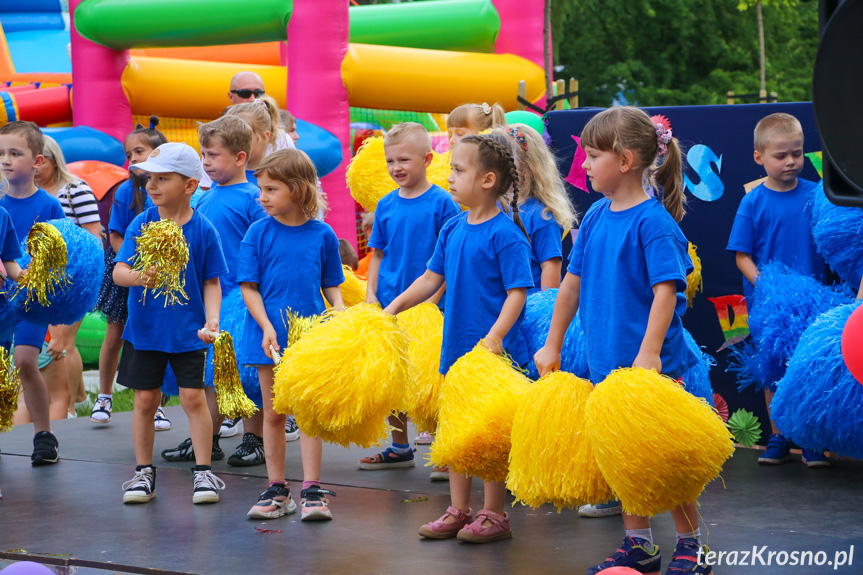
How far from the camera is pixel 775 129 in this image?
5152 mm

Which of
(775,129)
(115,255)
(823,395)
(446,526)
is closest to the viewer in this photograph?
(446,526)

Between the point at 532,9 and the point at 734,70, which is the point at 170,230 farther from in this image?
the point at 734,70

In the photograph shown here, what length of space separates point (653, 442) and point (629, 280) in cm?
60

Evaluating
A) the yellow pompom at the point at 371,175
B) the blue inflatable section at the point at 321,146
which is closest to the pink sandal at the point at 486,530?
the yellow pompom at the point at 371,175

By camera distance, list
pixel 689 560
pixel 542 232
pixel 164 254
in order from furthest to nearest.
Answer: pixel 542 232 → pixel 164 254 → pixel 689 560

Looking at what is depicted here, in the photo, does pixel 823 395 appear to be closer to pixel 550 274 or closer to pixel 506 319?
pixel 550 274

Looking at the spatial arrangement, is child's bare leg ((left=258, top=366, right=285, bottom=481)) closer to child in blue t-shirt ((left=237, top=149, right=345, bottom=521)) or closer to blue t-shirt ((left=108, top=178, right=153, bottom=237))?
child in blue t-shirt ((left=237, top=149, right=345, bottom=521))

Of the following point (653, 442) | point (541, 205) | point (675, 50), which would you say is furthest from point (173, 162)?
point (675, 50)

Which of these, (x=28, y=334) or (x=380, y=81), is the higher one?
(x=380, y=81)

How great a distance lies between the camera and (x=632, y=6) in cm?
2575

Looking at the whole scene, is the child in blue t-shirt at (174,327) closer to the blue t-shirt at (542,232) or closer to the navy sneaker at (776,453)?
the blue t-shirt at (542,232)

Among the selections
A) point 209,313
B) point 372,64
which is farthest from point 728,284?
point 372,64

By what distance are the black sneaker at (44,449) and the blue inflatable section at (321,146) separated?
13.0 feet

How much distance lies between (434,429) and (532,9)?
793 centimetres
